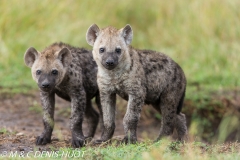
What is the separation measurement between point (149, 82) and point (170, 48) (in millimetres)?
5760

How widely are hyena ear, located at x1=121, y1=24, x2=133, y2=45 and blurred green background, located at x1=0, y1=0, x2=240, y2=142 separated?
2934mm

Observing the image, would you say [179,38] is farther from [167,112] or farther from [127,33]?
[127,33]

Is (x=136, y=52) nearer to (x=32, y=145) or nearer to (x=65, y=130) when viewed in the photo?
(x=32, y=145)

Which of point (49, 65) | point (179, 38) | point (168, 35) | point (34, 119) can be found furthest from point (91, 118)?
point (168, 35)

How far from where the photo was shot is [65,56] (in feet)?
21.7

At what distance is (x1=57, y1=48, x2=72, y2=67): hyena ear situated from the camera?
6.60 meters

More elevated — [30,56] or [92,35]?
[92,35]

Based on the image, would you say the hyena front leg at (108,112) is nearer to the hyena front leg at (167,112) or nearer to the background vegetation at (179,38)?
the hyena front leg at (167,112)

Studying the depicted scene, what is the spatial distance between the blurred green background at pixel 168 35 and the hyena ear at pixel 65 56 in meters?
3.16

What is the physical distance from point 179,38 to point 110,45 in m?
6.03

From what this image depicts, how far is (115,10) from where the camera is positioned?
1411 cm

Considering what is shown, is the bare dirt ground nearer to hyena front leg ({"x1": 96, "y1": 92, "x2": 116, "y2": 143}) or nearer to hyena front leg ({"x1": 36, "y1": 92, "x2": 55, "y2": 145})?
hyena front leg ({"x1": 36, "y1": 92, "x2": 55, "y2": 145})

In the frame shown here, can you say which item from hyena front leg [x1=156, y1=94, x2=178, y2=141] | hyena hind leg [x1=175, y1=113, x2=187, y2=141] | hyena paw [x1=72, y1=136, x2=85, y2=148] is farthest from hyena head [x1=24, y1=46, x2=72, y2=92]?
hyena hind leg [x1=175, y1=113, x2=187, y2=141]

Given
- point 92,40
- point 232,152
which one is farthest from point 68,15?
point 232,152
